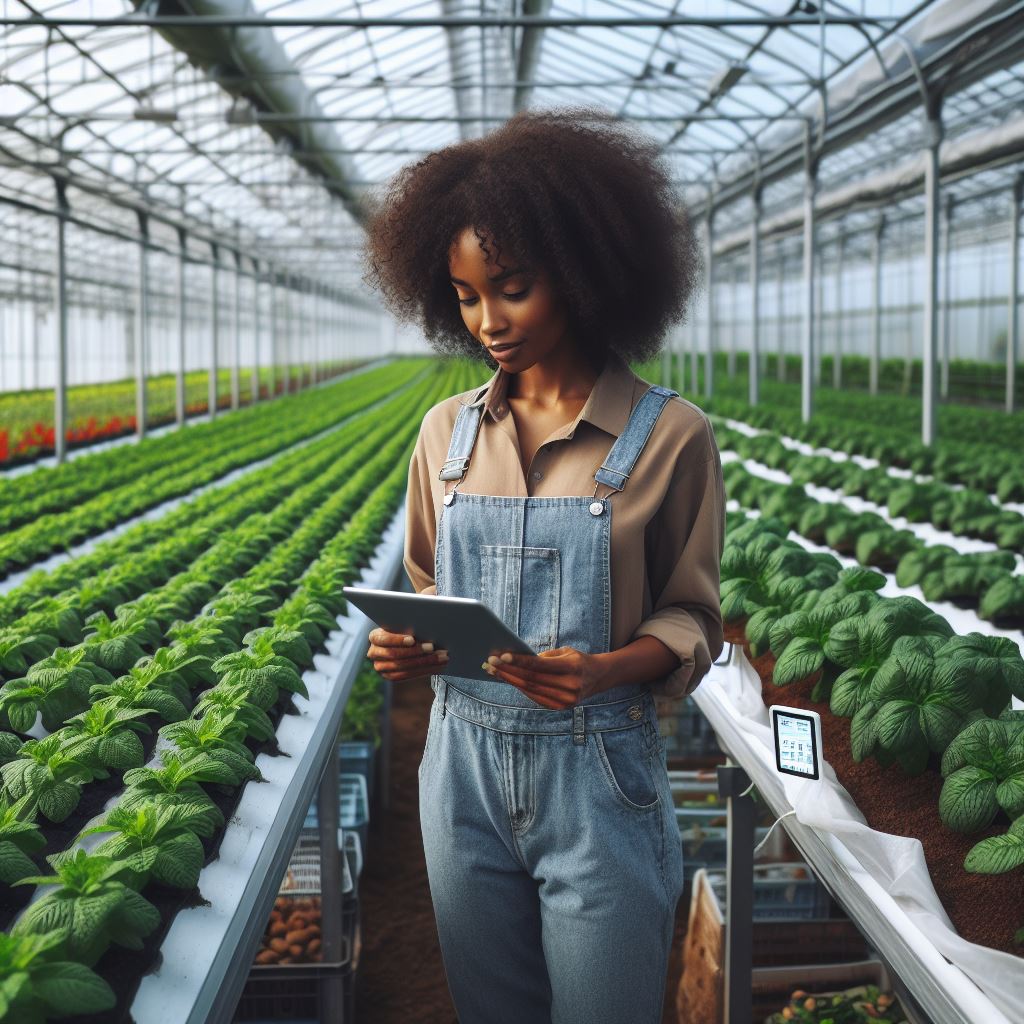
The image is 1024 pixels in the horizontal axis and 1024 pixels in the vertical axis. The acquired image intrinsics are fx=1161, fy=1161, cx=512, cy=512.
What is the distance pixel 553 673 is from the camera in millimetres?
1649

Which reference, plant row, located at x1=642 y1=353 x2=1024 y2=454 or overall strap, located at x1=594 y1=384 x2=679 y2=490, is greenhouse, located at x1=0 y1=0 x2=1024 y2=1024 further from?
plant row, located at x1=642 y1=353 x2=1024 y2=454

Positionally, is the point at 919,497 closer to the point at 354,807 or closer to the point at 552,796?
the point at 354,807

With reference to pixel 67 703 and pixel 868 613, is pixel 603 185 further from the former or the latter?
pixel 67 703

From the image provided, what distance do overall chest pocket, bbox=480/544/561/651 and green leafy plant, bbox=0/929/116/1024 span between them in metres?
0.79

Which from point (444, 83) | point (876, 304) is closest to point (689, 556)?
point (444, 83)

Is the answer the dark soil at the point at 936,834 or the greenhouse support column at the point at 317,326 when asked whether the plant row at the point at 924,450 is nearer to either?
the dark soil at the point at 936,834

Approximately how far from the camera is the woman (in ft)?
5.81

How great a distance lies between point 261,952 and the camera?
4.03m

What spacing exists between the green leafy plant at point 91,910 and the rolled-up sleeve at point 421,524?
697 millimetres

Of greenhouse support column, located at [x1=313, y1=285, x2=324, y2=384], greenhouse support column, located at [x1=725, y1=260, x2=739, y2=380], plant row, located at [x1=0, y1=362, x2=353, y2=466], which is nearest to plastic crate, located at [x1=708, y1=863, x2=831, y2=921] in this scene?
plant row, located at [x1=0, y1=362, x2=353, y2=466]

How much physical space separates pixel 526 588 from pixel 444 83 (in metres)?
11.2

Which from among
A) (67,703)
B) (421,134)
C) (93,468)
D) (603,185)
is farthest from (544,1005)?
(421,134)

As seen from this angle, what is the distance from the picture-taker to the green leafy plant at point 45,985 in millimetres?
1597

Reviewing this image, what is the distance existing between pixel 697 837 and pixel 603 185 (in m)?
3.38
